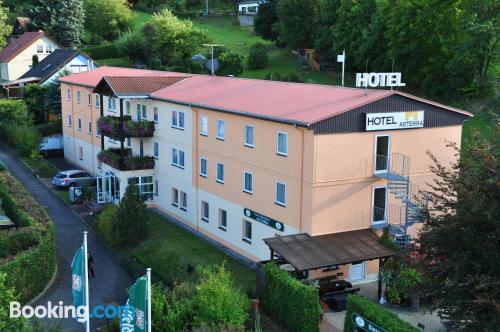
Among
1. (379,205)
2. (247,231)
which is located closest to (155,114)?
(247,231)

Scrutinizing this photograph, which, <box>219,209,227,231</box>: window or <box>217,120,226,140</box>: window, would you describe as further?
<box>219,209,227,231</box>: window

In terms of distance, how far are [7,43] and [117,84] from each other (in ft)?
214

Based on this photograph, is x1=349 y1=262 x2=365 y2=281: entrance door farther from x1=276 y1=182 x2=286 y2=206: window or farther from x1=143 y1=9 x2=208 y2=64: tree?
x1=143 y1=9 x2=208 y2=64: tree

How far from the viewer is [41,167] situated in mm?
55031

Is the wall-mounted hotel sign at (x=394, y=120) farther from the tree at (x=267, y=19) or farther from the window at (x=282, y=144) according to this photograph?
the tree at (x=267, y=19)

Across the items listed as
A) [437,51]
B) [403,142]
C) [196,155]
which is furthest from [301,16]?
[403,142]

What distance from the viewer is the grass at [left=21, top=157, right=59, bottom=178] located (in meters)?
53.2

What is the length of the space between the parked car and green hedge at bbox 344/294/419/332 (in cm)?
3175

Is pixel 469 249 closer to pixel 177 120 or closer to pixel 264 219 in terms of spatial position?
pixel 264 219

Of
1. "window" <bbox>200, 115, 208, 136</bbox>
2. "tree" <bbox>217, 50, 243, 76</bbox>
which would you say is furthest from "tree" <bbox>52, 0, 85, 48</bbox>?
"window" <bbox>200, 115, 208, 136</bbox>

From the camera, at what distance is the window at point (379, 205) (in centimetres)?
3016

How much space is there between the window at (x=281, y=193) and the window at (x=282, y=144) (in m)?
1.55

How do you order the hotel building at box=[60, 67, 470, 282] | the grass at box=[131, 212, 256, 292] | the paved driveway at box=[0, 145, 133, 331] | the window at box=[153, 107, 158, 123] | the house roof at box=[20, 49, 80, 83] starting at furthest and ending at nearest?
the house roof at box=[20, 49, 80, 83] < the window at box=[153, 107, 158, 123] < the grass at box=[131, 212, 256, 292] < the paved driveway at box=[0, 145, 133, 331] < the hotel building at box=[60, 67, 470, 282]

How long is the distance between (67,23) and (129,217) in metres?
69.5
